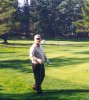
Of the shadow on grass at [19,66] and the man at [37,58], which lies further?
the shadow on grass at [19,66]

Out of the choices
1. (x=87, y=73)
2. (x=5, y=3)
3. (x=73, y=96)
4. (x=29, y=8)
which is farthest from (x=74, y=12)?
(x=73, y=96)

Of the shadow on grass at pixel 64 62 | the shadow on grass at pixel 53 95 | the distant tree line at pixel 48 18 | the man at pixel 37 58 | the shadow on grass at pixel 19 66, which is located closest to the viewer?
the shadow on grass at pixel 53 95

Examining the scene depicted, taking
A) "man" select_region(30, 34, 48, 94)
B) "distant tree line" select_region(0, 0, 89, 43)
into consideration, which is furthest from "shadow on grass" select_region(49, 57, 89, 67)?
"distant tree line" select_region(0, 0, 89, 43)

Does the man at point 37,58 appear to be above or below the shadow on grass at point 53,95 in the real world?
above

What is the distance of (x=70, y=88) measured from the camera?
1488 centimetres

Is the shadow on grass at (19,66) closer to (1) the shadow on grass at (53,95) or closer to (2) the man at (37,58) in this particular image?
(1) the shadow on grass at (53,95)

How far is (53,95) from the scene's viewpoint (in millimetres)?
13133

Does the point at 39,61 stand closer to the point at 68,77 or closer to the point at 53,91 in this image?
the point at 53,91

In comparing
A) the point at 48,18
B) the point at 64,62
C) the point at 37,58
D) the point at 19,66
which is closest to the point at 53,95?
the point at 37,58

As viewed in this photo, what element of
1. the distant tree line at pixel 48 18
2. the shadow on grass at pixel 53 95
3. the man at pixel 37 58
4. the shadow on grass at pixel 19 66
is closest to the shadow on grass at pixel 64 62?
the shadow on grass at pixel 19 66

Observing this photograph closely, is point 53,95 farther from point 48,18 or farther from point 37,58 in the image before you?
point 48,18

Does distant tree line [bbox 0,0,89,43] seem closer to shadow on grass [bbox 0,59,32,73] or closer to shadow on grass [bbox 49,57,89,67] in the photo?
shadow on grass [bbox 49,57,89,67]

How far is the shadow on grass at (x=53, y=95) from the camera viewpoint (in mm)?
12570

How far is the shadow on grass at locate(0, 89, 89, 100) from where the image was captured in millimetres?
12570
